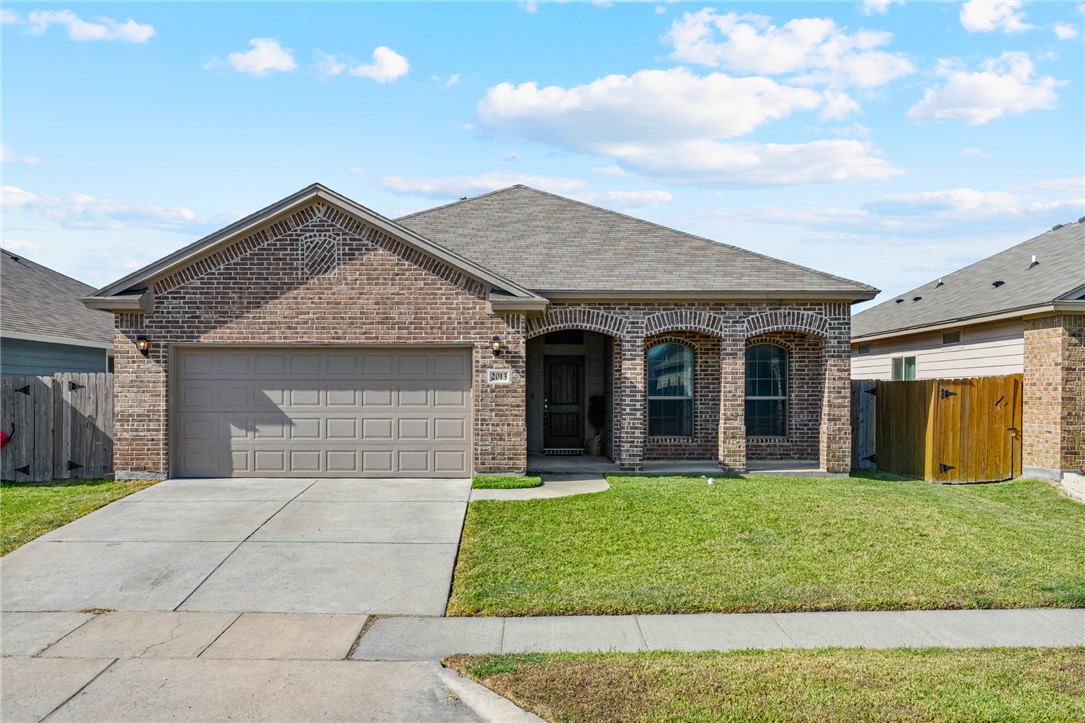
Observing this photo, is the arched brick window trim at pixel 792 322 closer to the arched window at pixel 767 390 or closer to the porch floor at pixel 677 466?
the arched window at pixel 767 390

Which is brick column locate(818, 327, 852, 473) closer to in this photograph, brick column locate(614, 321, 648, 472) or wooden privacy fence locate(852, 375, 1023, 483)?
wooden privacy fence locate(852, 375, 1023, 483)

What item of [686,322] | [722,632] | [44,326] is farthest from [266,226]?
[722,632]

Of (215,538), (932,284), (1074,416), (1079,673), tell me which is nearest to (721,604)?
(1079,673)

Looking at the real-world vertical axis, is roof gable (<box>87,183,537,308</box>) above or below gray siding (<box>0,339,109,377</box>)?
above

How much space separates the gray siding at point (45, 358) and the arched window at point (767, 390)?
1517cm

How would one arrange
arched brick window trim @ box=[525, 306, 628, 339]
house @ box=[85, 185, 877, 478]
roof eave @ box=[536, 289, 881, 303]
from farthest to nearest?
arched brick window trim @ box=[525, 306, 628, 339]
roof eave @ box=[536, 289, 881, 303]
house @ box=[85, 185, 877, 478]

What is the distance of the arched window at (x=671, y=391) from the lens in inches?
619

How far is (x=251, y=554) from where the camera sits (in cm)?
906

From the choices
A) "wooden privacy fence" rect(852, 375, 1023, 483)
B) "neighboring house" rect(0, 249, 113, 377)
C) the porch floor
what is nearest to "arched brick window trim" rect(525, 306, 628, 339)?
the porch floor

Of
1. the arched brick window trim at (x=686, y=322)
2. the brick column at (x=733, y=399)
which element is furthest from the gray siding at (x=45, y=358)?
the brick column at (x=733, y=399)

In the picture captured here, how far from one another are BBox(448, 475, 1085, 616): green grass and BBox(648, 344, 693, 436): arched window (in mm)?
3057

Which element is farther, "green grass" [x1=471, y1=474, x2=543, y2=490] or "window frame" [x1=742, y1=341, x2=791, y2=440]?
"window frame" [x1=742, y1=341, x2=791, y2=440]

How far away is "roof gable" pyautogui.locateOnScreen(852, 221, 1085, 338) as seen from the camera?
1452 cm

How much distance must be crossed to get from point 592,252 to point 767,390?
14.7 ft
